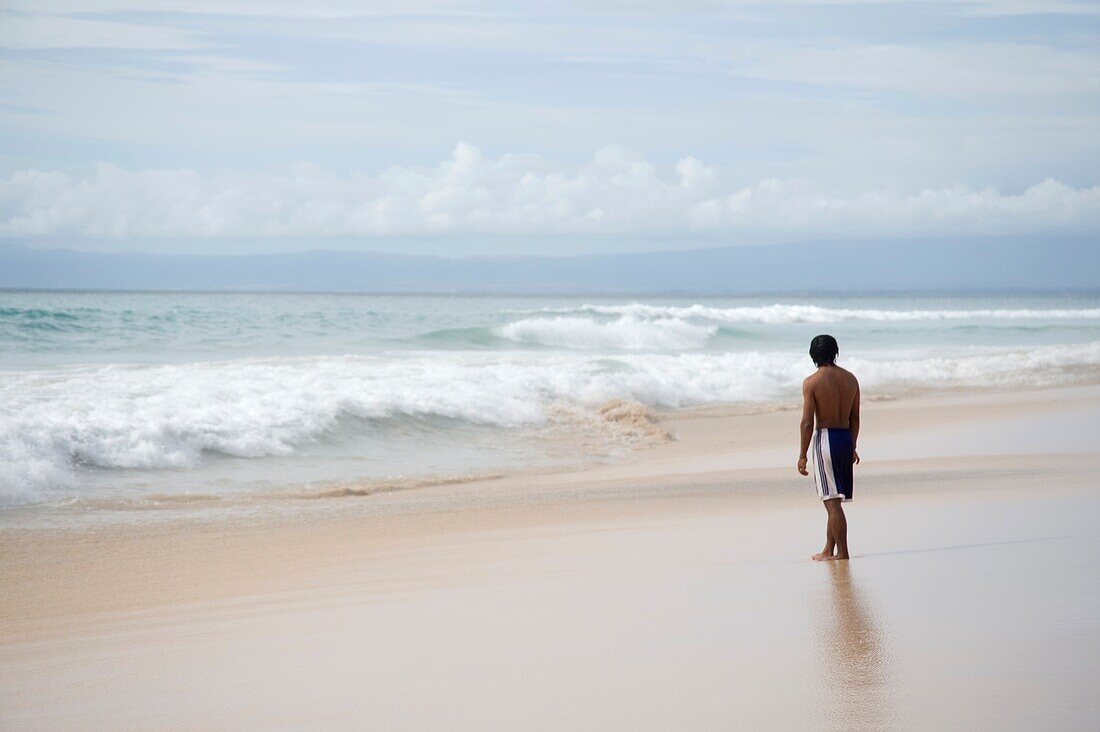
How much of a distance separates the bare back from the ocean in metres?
5.38

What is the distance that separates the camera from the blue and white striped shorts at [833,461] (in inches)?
255

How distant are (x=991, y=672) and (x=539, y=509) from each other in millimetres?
5062

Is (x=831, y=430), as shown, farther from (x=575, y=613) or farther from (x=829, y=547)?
(x=575, y=613)

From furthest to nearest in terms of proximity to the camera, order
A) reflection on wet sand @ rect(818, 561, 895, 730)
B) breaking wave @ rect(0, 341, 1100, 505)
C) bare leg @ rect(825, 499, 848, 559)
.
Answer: breaking wave @ rect(0, 341, 1100, 505) < bare leg @ rect(825, 499, 848, 559) < reflection on wet sand @ rect(818, 561, 895, 730)

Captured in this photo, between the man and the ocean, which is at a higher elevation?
the man

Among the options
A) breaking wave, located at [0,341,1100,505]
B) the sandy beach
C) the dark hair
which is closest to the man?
the dark hair

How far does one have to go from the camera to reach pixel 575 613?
17.4ft

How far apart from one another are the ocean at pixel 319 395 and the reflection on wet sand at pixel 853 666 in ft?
20.4

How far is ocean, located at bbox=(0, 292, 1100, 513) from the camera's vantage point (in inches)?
432

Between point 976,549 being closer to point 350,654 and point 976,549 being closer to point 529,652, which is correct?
point 529,652

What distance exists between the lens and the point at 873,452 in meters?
12.2

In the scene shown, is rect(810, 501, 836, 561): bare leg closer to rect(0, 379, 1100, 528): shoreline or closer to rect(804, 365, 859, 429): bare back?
rect(804, 365, 859, 429): bare back

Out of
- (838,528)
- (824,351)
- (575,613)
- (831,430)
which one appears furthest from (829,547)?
(575,613)

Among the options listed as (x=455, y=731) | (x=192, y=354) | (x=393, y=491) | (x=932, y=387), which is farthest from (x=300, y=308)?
(x=455, y=731)
